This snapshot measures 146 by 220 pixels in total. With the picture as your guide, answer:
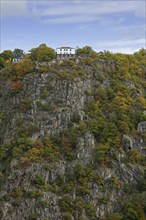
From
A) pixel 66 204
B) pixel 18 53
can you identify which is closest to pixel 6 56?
pixel 18 53

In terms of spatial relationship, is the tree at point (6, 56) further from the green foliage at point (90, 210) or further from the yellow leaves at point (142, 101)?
the green foliage at point (90, 210)

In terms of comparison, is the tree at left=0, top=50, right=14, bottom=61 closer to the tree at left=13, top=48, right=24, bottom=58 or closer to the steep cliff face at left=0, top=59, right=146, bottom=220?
the tree at left=13, top=48, right=24, bottom=58

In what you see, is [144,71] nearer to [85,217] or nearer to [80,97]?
[80,97]

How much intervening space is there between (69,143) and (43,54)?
72.0ft

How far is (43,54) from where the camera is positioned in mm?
82562

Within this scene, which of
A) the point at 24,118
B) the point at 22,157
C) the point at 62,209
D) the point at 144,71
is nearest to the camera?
the point at 62,209

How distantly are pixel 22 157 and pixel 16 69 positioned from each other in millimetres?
21465

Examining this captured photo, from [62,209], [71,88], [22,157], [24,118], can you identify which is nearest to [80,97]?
[71,88]

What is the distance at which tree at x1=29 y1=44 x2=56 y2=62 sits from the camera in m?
81.9

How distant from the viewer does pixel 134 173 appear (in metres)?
67.2

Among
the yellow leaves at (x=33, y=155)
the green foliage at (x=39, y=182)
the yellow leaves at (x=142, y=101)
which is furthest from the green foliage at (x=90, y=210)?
the yellow leaves at (x=142, y=101)

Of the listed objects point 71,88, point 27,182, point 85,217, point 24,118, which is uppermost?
point 71,88

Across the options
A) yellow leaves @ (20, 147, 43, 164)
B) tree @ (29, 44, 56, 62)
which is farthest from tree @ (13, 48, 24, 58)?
yellow leaves @ (20, 147, 43, 164)

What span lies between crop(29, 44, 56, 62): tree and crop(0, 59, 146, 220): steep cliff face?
2.95 m
